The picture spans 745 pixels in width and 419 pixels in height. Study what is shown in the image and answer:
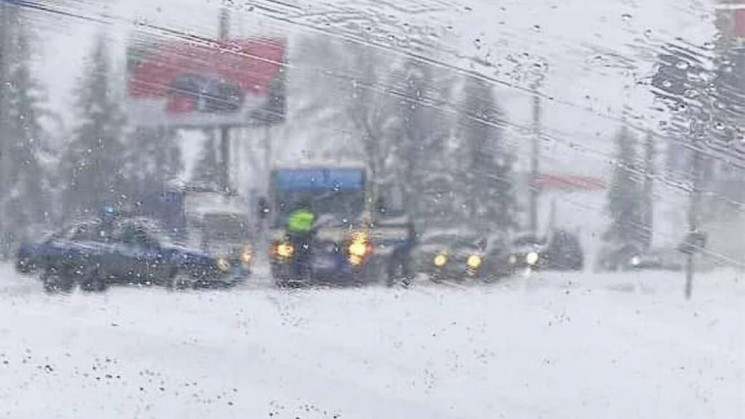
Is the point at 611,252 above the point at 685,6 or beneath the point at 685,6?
beneath

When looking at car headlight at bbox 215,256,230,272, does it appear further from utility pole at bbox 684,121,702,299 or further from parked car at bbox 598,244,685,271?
utility pole at bbox 684,121,702,299

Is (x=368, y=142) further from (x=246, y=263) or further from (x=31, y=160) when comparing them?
(x=31, y=160)

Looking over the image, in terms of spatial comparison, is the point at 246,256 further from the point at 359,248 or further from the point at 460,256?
the point at 460,256

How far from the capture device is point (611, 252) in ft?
12.4

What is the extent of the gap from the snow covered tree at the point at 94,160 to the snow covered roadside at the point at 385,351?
0.33m

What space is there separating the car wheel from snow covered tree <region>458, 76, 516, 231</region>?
4.60 feet

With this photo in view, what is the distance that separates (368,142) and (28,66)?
1211 mm

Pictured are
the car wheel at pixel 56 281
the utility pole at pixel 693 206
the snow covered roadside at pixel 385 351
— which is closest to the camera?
the snow covered roadside at pixel 385 351

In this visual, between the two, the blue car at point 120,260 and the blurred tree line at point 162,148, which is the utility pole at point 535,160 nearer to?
the blurred tree line at point 162,148

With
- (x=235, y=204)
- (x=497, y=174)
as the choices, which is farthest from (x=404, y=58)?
(x=235, y=204)

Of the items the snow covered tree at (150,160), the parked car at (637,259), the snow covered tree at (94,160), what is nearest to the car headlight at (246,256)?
the snow covered tree at (150,160)

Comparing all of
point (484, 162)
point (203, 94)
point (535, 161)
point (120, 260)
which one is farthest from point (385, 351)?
point (203, 94)

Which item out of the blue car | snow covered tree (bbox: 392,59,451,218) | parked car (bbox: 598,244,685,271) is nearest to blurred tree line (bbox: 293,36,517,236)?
snow covered tree (bbox: 392,59,451,218)

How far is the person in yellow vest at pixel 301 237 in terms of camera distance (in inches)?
146
